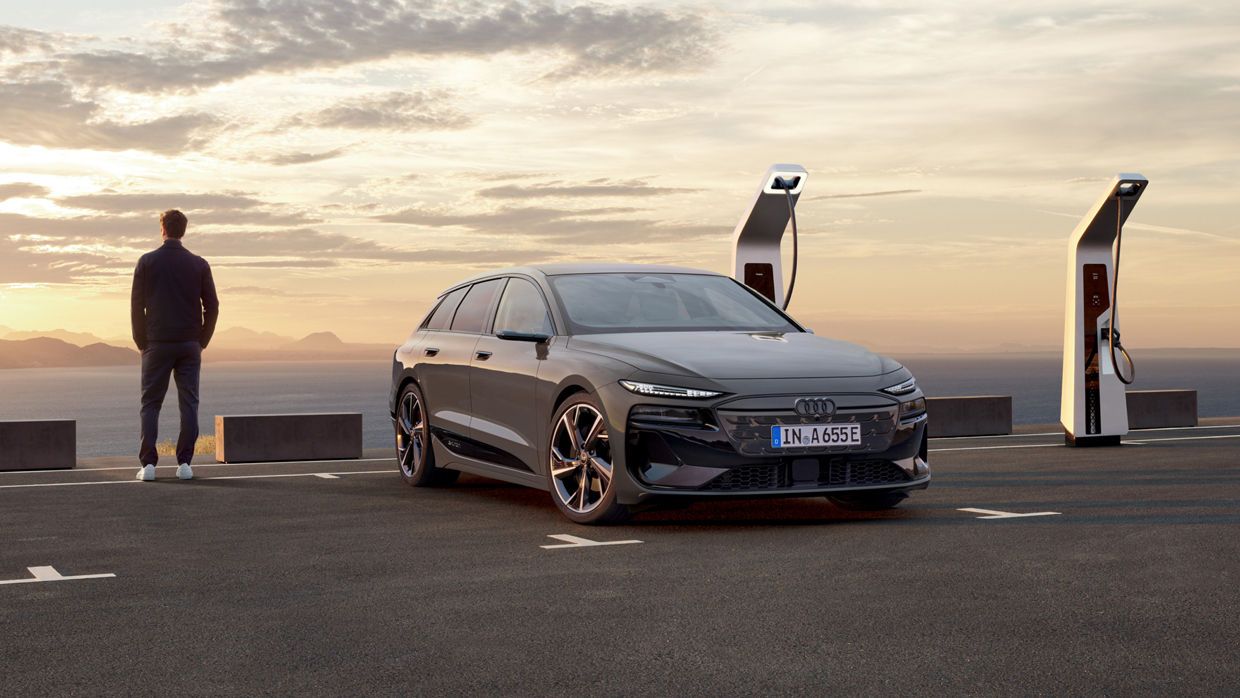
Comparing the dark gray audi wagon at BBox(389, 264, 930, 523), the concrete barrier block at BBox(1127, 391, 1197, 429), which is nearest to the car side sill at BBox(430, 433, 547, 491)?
the dark gray audi wagon at BBox(389, 264, 930, 523)

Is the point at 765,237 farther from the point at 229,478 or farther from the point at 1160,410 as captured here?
the point at 1160,410

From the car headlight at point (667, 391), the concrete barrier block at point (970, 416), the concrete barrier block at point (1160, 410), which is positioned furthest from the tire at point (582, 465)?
the concrete barrier block at point (1160, 410)

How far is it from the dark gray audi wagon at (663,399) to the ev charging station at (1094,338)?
5685 mm

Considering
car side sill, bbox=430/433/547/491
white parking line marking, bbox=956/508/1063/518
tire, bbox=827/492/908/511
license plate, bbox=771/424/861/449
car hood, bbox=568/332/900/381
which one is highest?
car hood, bbox=568/332/900/381

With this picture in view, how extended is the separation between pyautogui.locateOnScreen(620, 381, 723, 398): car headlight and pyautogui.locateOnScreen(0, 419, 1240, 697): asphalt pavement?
0.74 metres

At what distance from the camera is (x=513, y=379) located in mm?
8289

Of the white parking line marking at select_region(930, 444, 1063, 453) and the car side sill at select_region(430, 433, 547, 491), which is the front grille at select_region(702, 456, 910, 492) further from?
the white parking line marking at select_region(930, 444, 1063, 453)

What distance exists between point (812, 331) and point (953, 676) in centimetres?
475

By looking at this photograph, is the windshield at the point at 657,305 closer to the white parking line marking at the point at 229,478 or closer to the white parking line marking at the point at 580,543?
the white parking line marking at the point at 580,543

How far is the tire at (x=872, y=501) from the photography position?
7.81 meters

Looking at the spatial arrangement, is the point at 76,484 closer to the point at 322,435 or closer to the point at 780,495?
the point at 322,435

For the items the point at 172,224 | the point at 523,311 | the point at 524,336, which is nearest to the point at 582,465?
the point at 524,336

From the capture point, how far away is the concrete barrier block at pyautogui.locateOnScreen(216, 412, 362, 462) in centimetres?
1270

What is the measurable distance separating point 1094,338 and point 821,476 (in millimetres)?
7380
